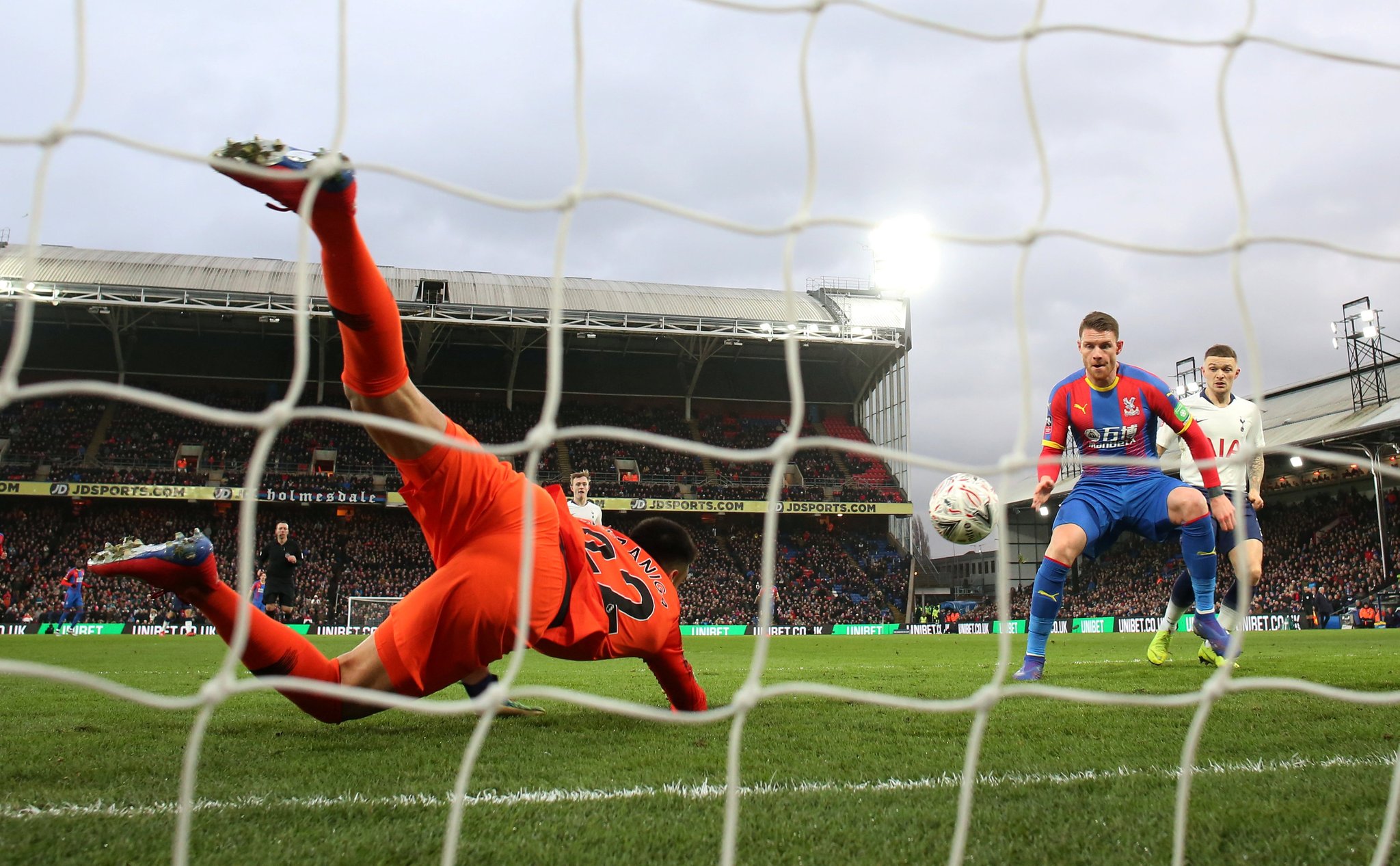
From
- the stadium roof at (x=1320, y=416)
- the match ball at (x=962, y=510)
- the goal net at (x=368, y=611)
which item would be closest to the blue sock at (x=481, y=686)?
the match ball at (x=962, y=510)

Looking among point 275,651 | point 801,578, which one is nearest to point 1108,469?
point 275,651

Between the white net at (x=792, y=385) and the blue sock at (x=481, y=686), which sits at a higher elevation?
the white net at (x=792, y=385)

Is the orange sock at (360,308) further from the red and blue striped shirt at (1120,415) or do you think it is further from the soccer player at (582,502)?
the soccer player at (582,502)

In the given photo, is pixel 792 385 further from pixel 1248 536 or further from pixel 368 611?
pixel 368 611

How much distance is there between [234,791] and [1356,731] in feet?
11.8

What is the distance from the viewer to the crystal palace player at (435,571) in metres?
2.66

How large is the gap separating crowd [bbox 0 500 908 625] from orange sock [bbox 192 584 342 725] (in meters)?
20.3

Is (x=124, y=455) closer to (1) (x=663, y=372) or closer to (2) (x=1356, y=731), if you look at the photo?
(1) (x=663, y=372)

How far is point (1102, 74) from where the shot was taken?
307 centimetres

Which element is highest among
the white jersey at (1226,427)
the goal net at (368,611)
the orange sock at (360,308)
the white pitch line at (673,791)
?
the white jersey at (1226,427)

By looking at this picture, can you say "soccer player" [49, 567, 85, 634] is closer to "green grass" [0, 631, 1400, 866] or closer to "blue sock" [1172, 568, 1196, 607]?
"green grass" [0, 631, 1400, 866]

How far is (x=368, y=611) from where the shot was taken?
19.7 meters

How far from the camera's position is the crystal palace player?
8.73 feet

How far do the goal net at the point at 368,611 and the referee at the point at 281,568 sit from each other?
6.97 m
